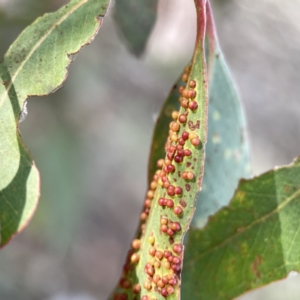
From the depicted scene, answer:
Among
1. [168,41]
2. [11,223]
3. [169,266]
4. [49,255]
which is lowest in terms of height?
[169,266]

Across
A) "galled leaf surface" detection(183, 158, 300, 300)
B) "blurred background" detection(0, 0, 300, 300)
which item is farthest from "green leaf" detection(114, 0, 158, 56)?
"galled leaf surface" detection(183, 158, 300, 300)

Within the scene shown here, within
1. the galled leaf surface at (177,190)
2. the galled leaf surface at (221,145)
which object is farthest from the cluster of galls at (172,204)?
the galled leaf surface at (221,145)

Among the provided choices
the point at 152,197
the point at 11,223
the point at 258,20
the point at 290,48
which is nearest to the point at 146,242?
the point at 152,197

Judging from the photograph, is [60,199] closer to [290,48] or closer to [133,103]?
[133,103]

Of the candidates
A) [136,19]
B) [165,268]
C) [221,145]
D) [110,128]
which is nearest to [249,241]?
[165,268]

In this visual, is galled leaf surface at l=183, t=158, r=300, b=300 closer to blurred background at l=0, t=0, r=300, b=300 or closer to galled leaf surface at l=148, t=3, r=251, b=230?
A: galled leaf surface at l=148, t=3, r=251, b=230
